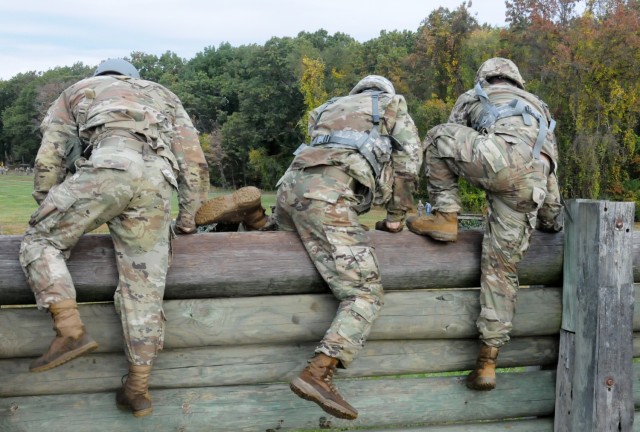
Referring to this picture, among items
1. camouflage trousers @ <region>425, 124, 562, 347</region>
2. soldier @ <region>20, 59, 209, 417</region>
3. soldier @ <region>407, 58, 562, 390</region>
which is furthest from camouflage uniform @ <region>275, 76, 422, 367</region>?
soldier @ <region>20, 59, 209, 417</region>

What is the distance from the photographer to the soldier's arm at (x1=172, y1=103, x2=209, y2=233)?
4859 millimetres

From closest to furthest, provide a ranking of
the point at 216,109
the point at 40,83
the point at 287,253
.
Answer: the point at 287,253 < the point at 216,109 < the point at 40,83

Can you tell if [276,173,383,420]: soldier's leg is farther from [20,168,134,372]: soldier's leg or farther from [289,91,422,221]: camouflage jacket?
[20,168,134,372]: soldier's leg

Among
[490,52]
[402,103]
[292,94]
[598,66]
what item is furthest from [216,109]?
[402,103]

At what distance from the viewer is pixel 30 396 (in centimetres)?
456

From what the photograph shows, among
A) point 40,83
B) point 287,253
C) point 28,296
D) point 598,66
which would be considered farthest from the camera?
point 40,83

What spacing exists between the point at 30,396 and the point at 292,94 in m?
53.3

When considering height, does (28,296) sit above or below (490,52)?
below


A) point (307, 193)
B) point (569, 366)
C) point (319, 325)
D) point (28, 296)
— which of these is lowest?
point (569, 366)

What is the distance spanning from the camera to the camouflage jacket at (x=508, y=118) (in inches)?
193

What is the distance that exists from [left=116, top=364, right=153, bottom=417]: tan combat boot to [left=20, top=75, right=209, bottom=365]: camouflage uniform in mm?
84

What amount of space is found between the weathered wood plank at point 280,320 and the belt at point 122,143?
3.46 feet

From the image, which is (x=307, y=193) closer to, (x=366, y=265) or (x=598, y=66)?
(x=366, y=265)

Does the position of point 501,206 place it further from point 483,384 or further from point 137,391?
point 137,391
